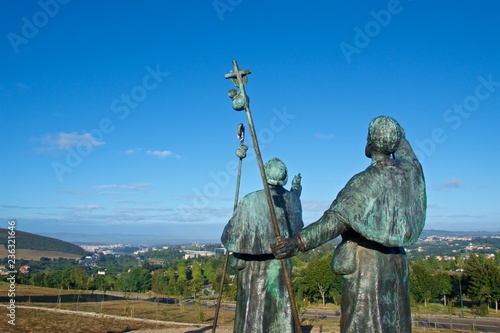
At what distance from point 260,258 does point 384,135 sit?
384 centimetres

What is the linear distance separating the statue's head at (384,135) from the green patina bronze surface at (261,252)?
10.3 ft


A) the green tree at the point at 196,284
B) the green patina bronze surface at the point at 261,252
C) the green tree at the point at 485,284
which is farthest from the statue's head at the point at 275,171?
Result: the green tree at the point at 196,284

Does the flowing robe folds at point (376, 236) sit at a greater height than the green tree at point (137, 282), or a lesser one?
greater

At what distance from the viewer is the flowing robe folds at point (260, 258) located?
6812 mm

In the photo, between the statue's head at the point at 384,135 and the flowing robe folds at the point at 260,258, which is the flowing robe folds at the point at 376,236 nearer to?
the statue's head at the point at 384,135

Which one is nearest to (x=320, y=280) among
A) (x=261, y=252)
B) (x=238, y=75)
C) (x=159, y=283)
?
(x=159, y=283)

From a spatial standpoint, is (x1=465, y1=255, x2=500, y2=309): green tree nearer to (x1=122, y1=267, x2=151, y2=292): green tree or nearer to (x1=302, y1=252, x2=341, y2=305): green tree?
(x1=302, y1=252, x2=341, y2=305): green tree

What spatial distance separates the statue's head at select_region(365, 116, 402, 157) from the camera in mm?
3859

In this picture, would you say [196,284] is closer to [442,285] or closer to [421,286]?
[421,286]

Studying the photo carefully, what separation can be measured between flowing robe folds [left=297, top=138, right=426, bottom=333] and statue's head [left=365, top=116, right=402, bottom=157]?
0.39 feet

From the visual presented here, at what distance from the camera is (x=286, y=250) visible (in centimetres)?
340

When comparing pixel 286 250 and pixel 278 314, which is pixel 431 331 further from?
pixel 286 250

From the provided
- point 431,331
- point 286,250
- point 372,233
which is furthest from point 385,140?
point 431,331

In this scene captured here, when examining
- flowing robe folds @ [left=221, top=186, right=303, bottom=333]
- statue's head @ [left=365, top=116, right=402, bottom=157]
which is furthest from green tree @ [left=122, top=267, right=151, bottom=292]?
statue's head @ [left=365, top=116, right=402, bottom=157]
